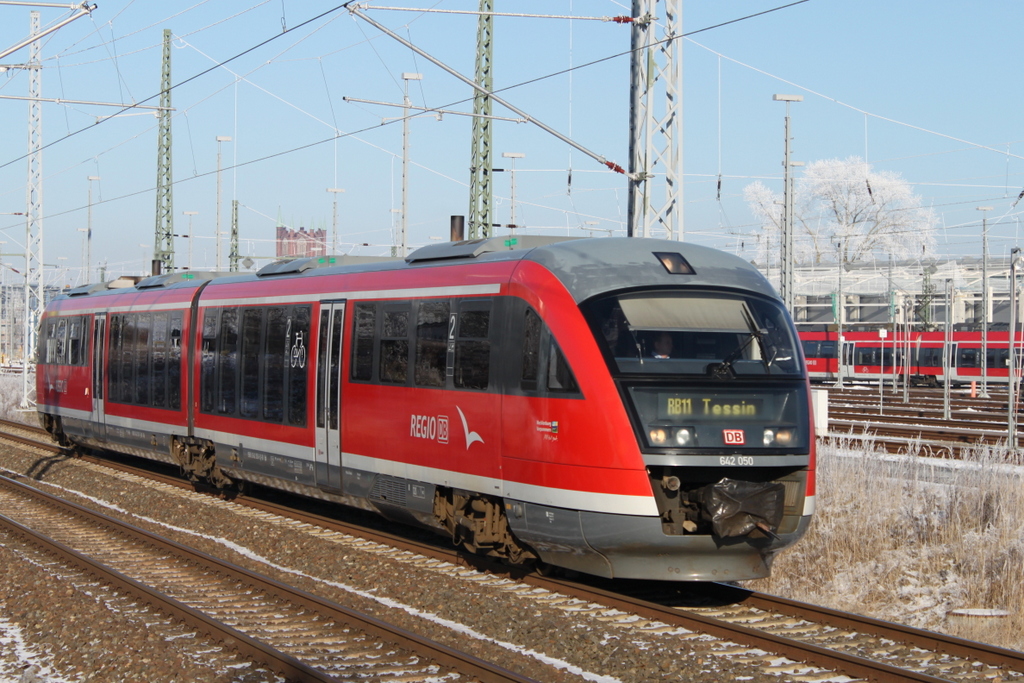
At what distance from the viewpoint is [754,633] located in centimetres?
812

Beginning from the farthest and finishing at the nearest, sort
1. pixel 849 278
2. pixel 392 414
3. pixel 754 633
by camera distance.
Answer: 1. pixel 849 278
2. pixel 392 414
3. pixel 754 633

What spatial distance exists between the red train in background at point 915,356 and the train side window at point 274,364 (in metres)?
34.5

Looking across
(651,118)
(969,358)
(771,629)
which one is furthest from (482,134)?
(969,358)

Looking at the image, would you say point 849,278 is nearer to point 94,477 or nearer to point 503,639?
point 94,477

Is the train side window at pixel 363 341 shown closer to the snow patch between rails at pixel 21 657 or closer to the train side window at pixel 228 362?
the train side window at pixel 228 362

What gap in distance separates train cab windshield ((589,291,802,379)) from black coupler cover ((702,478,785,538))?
0.90 metres

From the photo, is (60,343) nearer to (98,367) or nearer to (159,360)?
(98,367)

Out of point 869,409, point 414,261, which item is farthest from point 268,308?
point 869,409

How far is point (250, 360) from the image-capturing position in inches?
590

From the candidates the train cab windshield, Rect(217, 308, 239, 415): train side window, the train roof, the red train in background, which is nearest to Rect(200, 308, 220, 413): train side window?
Rect(217, 308, 239, 415): train side window

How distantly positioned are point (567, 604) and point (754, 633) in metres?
1.92

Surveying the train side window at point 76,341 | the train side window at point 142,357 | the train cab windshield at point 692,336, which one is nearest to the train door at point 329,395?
the train cab windshield at point 692,336

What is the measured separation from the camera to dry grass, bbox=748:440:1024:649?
400 inches

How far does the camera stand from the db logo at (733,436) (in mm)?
8961
